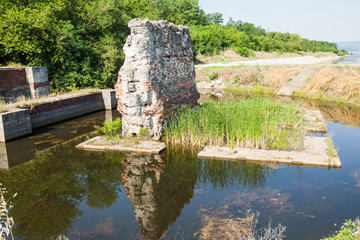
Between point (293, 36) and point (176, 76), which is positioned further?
point (293, 36)

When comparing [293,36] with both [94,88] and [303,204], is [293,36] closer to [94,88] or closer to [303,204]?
[94,88]

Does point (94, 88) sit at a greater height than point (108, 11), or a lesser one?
lesser

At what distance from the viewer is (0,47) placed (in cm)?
1747

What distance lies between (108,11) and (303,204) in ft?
60.6

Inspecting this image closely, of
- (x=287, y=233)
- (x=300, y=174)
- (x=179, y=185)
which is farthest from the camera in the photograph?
(x=300, y=174)

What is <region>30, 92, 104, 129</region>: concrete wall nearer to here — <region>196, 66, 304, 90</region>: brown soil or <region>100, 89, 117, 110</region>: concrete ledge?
<region>100, 89, 117, 110</region>: concrete ledge

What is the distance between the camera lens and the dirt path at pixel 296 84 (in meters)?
22.4

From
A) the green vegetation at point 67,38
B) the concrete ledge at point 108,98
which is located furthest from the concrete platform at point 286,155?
the green vegetation at point 67,38

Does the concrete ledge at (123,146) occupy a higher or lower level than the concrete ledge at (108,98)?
lower

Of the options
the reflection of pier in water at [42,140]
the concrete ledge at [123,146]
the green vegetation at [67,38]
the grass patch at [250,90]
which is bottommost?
the reflection of pier in water at [42,140]

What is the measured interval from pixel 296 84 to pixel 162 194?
62.1 ft

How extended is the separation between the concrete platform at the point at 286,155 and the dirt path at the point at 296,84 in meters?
13.4

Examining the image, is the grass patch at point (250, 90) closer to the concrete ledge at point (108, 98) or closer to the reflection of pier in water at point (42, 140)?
the concrete ledge at point (108, 98)

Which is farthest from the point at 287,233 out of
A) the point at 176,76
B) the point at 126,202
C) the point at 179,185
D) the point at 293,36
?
the point at 293,36
